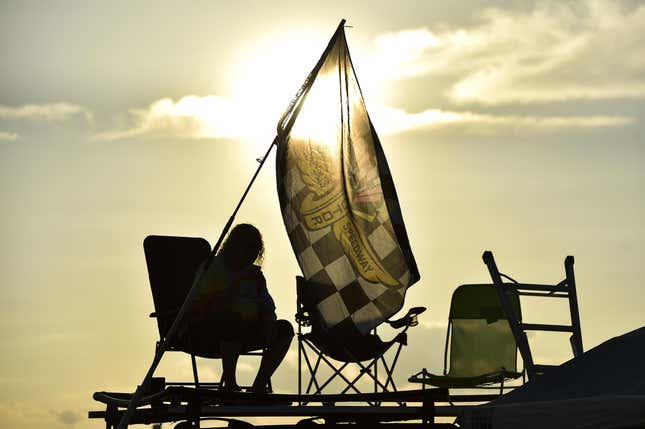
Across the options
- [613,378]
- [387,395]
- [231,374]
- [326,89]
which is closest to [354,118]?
[326,89]

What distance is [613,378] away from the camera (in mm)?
4996

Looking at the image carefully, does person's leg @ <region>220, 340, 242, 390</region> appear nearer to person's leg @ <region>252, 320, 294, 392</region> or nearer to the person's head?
person's leg @ <region>252, 320, 294, 392</region>

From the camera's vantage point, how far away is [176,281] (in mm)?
8523

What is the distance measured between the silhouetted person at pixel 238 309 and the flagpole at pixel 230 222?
23 centimetres

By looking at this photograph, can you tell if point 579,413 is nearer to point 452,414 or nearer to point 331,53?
point 452,414

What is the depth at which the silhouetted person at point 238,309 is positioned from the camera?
7906 mm

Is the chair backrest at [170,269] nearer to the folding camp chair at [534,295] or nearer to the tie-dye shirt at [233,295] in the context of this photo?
the tie-dye shirt at [233,295]

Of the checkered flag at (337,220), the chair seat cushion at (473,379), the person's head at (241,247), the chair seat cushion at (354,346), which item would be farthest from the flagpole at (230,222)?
the chair seat cushion at (473,379)

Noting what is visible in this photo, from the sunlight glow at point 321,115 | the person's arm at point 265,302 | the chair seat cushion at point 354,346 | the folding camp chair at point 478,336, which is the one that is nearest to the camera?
the sunlight glow at point 321,115

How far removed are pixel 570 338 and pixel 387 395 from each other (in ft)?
7.46

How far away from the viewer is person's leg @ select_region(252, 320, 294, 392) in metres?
7.98

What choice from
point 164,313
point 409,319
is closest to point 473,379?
point 409,319

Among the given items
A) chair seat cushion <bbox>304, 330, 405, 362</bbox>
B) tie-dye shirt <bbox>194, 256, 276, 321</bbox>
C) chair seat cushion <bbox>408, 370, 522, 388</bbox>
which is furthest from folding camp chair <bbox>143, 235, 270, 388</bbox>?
chair seat cushion <bbox>408, 370, 522, 388</bbox>

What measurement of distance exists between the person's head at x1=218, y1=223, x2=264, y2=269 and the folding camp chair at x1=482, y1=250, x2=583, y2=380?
1382 millimetres
